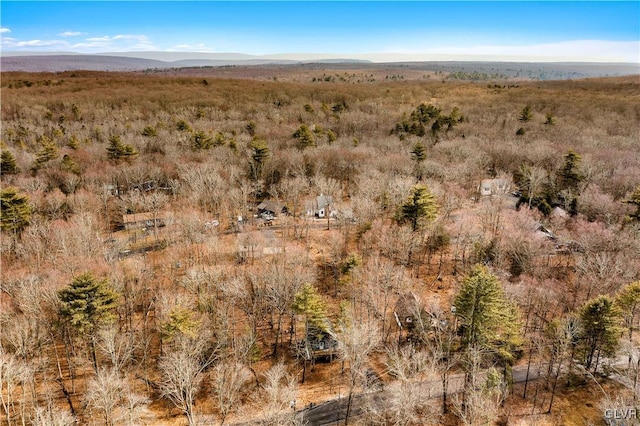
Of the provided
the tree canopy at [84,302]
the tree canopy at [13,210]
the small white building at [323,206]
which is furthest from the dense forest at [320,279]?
the small white building at [323,206]

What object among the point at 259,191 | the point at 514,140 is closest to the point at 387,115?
the point at 514,140

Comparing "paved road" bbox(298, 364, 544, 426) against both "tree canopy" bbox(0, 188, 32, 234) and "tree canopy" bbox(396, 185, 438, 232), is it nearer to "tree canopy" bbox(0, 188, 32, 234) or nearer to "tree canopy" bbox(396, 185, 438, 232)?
"tree canopy" bbox(396, 185, 438, 232)

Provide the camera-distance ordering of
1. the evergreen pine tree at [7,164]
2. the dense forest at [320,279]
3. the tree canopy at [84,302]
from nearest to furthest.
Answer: the tree canopy at [84,302] < the dense forest at [320,279] < the evergreen pine tree at [7,164]

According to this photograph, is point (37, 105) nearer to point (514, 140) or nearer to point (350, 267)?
point (350, 267)

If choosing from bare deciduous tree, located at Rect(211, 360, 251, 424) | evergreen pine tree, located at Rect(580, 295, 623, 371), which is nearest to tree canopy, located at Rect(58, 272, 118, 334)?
bare deciduous tree, located at Rect(211, 360, 251, 424)

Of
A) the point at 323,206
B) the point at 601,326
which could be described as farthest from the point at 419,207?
the point at 601,326

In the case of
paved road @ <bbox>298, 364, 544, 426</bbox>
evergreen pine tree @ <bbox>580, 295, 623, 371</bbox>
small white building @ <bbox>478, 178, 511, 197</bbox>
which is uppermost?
small white building @ <bbox>478, 178, 511, 197</bbox>

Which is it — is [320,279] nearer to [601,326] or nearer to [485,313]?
[485,313]

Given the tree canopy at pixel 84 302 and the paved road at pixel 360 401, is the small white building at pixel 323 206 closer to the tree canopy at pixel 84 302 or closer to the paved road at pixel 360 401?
the paved road at pixel 360 401
